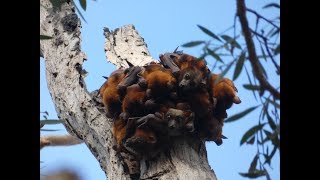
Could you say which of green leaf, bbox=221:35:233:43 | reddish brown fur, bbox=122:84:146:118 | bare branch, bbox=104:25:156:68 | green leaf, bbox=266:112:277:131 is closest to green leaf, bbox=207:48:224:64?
green leaf, bbox=221:35:233:43

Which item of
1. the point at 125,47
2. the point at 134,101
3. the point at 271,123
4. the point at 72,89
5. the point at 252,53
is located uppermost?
the point at 125,47

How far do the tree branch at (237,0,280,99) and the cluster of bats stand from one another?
1.66 feet

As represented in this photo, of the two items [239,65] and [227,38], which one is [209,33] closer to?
[227,38]

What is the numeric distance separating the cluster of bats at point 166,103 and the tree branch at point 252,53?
0.51 m

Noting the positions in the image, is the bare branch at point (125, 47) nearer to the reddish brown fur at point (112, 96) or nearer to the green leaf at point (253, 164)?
the reddish brown fur at point (112, 96)

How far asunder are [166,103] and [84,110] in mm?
359

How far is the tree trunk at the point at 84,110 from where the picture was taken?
6.07 feet

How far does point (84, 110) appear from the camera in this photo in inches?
81.7

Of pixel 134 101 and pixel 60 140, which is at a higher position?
pixel 60 140

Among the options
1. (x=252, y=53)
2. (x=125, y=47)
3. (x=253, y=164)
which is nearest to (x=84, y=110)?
(x=125, y=47)

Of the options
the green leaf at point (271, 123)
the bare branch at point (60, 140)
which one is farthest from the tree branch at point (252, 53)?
the bare branch at point (60, 140)
